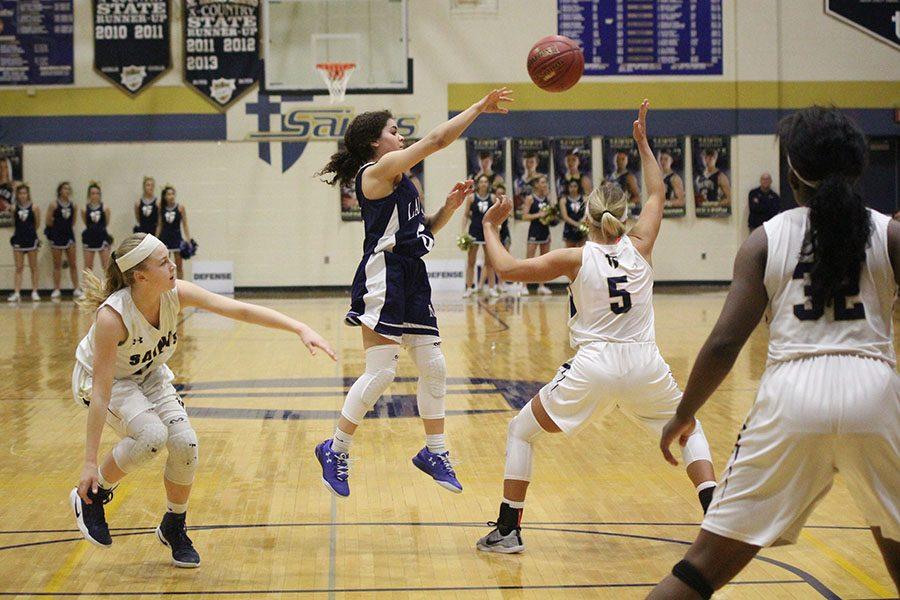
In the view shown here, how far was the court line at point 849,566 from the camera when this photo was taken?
3.82m

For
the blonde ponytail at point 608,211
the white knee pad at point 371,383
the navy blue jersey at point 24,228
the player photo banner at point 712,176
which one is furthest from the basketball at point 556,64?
the navy blue jersey at point 24,228

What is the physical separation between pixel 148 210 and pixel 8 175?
2.84m

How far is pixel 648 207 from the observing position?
474cm

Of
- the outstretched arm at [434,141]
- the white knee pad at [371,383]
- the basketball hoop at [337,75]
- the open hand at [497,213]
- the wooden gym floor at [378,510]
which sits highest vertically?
the basketball hoop at [337,75]

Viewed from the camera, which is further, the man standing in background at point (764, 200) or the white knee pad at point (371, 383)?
the man standing in background at point (764, 200)

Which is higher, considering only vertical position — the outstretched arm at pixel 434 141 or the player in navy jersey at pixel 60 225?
the outstretched arm at pixel 434 141

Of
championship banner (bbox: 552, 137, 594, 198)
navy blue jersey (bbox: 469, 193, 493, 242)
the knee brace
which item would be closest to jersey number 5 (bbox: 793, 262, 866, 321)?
Result: the knee brace

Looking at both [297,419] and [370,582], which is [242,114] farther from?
[370,582]

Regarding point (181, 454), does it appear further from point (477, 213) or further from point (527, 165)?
point (527, 165)

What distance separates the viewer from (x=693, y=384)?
8.84ft

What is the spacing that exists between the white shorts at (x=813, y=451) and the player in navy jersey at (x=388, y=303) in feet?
8.29

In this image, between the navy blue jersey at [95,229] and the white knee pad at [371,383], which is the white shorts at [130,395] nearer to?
the white knee pad at [371,383]

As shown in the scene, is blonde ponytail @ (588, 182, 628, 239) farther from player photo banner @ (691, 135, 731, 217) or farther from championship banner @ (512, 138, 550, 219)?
player photo banner @ (691, 135, 731, 217)

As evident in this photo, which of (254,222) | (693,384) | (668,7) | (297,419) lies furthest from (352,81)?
(693,384)
